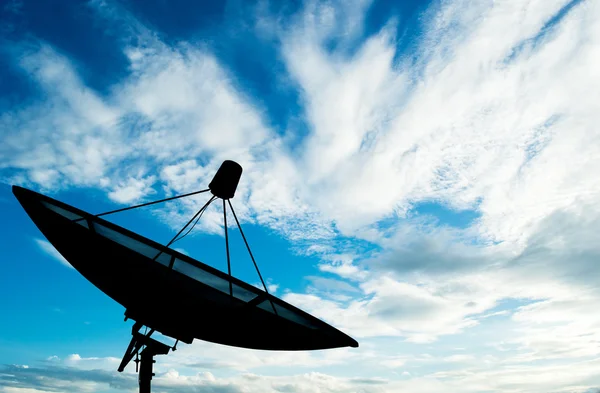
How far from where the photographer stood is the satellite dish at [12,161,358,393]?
44.6 ft

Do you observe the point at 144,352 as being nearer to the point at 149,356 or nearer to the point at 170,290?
the point at 149,356

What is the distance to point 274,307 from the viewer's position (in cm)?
1548

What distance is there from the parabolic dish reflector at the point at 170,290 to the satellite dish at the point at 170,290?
0.09 feet

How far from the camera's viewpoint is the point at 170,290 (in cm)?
1420

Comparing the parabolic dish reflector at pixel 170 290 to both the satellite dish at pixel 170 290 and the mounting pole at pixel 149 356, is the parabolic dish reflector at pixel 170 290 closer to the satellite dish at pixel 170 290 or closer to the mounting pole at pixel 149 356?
the satellite dish at pixel 170 290

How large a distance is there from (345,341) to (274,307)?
9.18 ft

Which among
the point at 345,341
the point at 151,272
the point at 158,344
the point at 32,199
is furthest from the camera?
the point at 158,344

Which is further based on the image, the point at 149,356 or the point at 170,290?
the point at 149,356

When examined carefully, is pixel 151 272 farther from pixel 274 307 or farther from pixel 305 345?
pixel 305 345

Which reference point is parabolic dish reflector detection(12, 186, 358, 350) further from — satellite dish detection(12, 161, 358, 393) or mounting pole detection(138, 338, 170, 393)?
mounting pole detection(138, 338, 170, 393)

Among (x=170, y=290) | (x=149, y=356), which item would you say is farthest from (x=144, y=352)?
(x=170, y=290)

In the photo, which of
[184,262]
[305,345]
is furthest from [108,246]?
[305,345]

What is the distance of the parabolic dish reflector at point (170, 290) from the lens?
532 inches

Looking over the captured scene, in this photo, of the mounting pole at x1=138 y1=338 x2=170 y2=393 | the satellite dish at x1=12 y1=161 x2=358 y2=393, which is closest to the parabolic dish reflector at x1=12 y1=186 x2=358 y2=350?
the satellite dish at x1=12 y1=161 x2=358 y2=393
